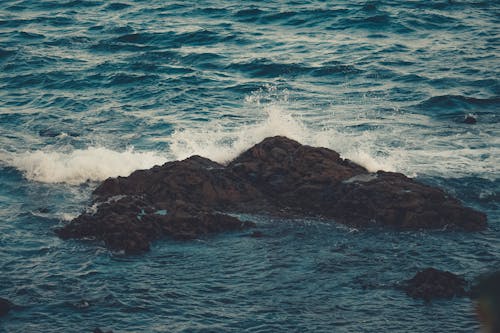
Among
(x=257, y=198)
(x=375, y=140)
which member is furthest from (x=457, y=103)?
(x=257, y=198)

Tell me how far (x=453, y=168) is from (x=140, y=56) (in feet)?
44.2

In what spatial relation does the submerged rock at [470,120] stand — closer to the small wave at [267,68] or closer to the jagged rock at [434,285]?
the small wave at [267,68]

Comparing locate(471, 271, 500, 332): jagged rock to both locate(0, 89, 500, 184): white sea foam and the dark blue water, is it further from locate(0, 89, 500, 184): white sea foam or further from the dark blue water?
locate(0, 89, 500, 184): white sea foam

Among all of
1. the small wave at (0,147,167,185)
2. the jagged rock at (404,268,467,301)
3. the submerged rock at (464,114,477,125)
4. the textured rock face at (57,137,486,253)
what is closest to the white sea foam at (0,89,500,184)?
the small wave at (0,147,167,185)

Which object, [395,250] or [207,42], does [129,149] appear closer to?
[395,250]

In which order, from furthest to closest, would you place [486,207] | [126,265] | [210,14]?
[210,14], [486,207], [126,265]

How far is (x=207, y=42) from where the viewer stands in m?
27.0

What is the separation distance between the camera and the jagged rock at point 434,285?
961 cm

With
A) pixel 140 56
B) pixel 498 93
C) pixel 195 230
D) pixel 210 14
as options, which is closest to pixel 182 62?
pixel 140 56

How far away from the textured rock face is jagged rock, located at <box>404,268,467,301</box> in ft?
7.47

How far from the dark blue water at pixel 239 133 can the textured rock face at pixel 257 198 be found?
0.37 meters

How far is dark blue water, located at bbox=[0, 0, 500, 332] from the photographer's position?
9.60 meters

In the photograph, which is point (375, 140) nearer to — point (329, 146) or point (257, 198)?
point (329, 146)

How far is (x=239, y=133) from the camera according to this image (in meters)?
18.2
